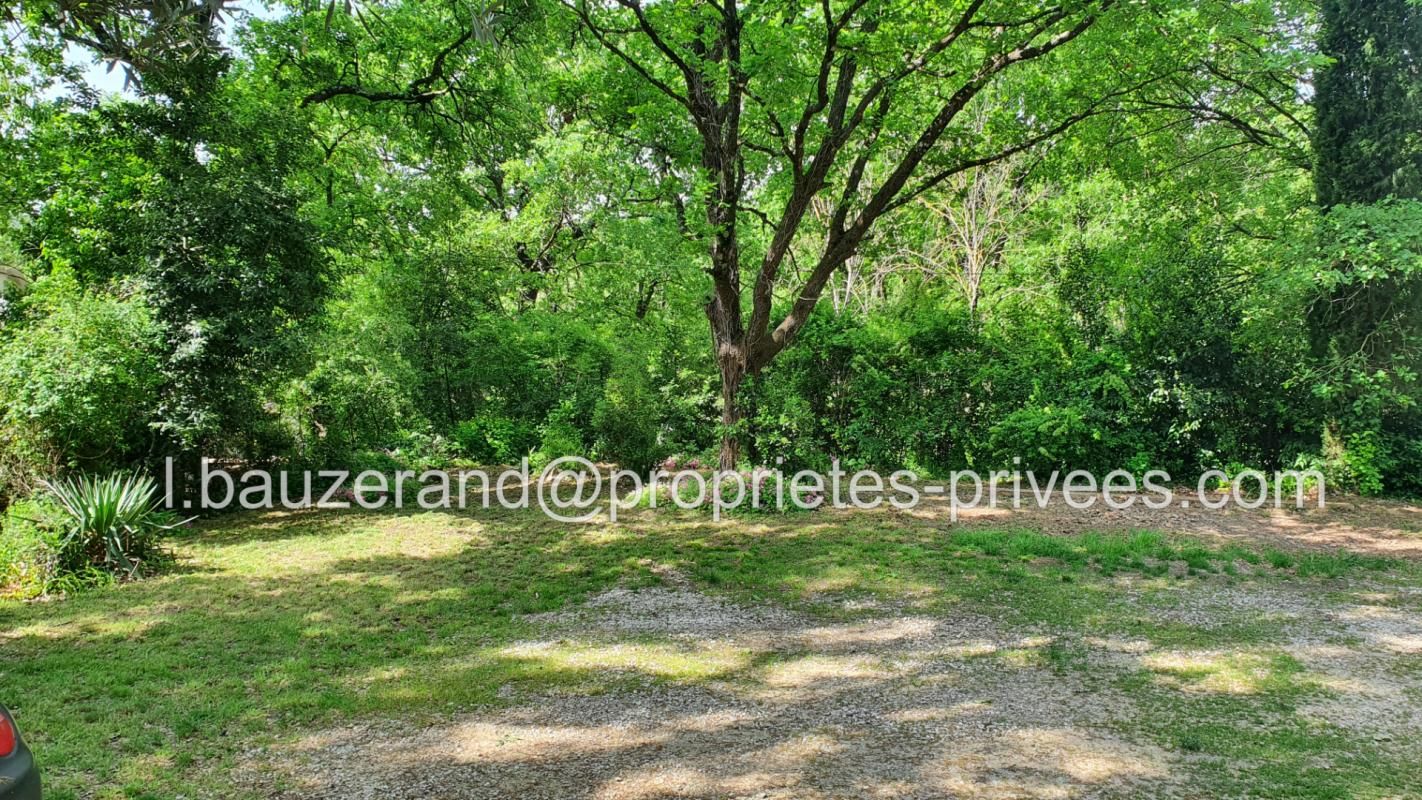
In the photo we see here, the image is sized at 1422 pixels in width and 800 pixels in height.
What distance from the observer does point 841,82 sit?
914 centimetres

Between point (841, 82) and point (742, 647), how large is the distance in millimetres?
6825

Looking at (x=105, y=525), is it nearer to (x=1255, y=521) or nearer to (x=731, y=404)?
(x=731, y=404)

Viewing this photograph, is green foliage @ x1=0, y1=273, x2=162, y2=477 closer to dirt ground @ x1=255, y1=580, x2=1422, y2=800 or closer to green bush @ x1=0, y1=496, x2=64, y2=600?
green bush @ x1=0, y1=496, x2=64, y2=600

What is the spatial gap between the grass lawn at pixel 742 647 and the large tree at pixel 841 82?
11.9 ft

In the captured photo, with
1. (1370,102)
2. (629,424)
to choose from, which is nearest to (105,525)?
(629,424)

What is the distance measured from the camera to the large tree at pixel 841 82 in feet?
27.3

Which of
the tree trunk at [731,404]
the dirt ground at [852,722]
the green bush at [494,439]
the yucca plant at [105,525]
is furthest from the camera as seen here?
the green bush at [494,439]

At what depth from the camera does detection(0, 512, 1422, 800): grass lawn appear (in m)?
3.69

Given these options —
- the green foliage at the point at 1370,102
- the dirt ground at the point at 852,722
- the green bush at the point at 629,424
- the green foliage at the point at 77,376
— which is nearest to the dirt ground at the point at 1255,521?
the dirt ground at the point at 852,722

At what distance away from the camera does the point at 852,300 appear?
709 inches

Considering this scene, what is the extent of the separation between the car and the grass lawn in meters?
1.08

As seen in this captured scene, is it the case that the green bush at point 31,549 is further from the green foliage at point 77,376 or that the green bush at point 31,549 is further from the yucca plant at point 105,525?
the green foliage at point 77,376

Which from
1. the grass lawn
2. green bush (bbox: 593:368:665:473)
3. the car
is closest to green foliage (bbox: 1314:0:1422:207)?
the grass lawn

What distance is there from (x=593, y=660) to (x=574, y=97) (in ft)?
25.3
